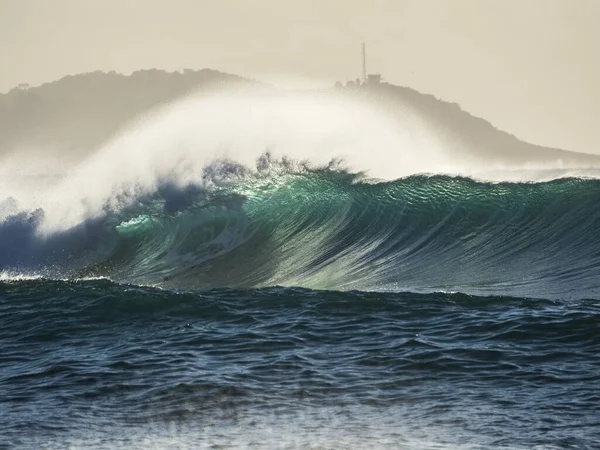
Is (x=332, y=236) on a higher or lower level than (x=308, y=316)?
higher

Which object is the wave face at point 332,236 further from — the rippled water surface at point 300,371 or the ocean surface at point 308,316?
the rippled water surface at point 300,371

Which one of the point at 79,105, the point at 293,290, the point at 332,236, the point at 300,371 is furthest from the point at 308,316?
the point at 79,105

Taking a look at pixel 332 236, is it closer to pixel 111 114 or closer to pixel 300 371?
pixel 300 371

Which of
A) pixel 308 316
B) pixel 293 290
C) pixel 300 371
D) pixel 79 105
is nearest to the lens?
pixel 300 371

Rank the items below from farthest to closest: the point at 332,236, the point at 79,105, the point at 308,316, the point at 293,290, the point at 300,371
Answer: the point at 79,105
the point at 332,236
the point at 293,290
the point at 308,316
the point at 300,371

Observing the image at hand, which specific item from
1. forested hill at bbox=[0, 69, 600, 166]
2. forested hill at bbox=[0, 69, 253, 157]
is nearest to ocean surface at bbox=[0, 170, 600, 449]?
forested hill at bbox=[0, 69, 600, 166]

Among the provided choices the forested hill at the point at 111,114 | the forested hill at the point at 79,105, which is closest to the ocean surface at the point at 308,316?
the forested hill at the point at 111,114
